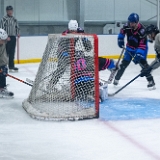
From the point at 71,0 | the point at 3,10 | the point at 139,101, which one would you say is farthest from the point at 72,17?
the point at 139,101

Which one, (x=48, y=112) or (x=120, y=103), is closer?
(x=48, y=112)

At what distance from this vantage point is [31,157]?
10.1 ft

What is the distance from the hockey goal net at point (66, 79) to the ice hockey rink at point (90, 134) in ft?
0.57

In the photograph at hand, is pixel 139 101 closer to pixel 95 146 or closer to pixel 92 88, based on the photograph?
pixel 92 88

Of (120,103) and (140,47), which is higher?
(140,47)

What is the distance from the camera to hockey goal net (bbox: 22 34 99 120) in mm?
4340

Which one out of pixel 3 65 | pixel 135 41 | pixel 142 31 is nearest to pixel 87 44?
pixel 3 65

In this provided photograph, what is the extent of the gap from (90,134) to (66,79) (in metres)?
0.96

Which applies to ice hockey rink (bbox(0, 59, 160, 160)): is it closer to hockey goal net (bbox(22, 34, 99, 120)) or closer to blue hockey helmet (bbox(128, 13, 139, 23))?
hockey goal net (bbox(22, 34, 99, 120))

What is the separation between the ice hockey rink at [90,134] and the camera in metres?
3.15

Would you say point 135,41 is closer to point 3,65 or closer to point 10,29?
point 3,65

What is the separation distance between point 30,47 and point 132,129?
549cm

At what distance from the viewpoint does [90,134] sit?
→ 3670 millimetres

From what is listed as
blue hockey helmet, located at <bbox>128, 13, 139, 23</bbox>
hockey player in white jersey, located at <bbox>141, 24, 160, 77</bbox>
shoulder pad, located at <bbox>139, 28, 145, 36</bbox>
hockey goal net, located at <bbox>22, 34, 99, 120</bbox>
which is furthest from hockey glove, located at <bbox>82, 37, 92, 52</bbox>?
shoulder pad, located at <bbox>139, 28, 145, 36</bbox>
